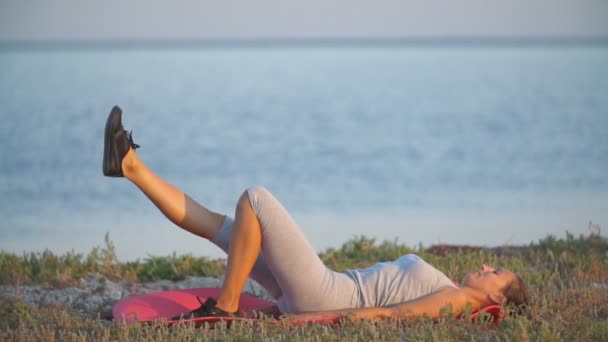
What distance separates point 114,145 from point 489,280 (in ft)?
8.49

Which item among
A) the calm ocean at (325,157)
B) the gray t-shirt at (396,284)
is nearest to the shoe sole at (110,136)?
the gray t-shirt at (396,284)

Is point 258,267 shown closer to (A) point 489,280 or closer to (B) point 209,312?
(B) point 209,312

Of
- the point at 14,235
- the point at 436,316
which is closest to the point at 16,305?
the point at 436,316

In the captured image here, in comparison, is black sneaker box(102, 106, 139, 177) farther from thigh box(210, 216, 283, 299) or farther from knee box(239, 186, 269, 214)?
knee box(239, 186, 269, 214)

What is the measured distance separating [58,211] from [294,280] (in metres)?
9.81

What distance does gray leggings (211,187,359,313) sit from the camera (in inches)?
287

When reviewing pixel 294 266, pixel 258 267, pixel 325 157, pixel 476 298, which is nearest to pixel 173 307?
pixel 258 267

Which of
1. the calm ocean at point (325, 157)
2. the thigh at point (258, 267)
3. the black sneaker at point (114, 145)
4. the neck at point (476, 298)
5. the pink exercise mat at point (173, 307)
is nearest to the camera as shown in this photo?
the pink exercise mat at point (173, 307)

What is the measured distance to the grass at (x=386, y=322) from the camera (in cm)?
698

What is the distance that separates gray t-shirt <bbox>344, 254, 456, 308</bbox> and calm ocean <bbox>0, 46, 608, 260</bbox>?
446 cm

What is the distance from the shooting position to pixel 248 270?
7.38 meters

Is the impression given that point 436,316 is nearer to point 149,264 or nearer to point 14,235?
point 149,264

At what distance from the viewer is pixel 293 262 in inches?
287

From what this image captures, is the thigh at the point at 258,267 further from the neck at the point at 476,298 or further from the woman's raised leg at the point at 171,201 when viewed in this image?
the neck at the point at 476,298
